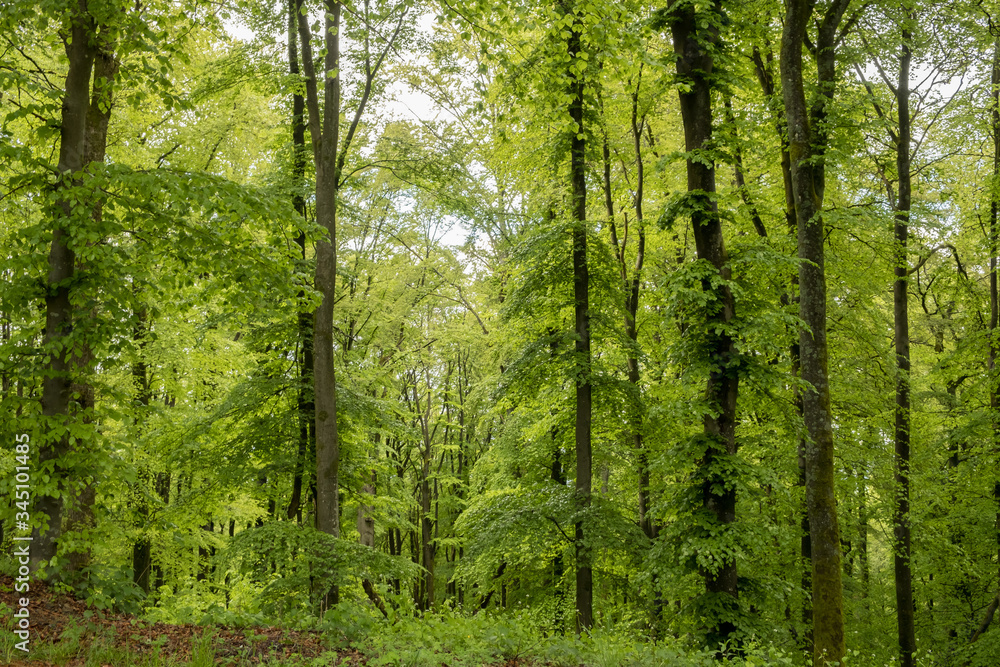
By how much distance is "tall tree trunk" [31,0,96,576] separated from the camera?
209 inches

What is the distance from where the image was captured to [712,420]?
958 cm

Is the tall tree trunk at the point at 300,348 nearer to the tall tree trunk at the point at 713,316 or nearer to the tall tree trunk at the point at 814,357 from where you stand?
the tall tree trunk at the point at 713,316

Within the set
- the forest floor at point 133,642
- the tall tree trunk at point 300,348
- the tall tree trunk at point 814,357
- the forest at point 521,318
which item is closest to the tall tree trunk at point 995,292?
the forest at point 521,318

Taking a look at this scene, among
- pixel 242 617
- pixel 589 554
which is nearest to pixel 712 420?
pixel 589 554

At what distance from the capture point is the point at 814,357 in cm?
877

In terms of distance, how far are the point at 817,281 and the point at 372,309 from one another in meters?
10.7

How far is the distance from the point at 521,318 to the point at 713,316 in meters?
4.43

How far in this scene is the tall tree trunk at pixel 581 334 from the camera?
11.5 metres

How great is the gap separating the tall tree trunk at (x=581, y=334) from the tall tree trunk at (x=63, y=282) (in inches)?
300

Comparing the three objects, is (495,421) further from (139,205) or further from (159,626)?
(139,205)

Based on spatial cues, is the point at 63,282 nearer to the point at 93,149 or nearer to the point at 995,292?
the point at 93,149

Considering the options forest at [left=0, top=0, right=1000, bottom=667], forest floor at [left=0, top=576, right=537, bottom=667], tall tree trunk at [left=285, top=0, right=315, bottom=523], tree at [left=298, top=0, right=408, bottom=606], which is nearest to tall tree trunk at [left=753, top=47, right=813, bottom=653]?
forest at [left=0, top=0, right=1000, bottom=667]

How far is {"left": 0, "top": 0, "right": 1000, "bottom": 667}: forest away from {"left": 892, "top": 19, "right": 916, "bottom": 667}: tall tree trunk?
0.08 m

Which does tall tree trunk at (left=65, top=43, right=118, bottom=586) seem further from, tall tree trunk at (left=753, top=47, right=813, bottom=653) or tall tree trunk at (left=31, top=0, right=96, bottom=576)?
tall tree trunk at (left=753, top=47, right=813, bottom=653)
